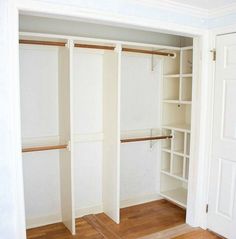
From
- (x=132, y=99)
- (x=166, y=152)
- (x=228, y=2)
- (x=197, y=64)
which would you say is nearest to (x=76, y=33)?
(x=132, y=99)

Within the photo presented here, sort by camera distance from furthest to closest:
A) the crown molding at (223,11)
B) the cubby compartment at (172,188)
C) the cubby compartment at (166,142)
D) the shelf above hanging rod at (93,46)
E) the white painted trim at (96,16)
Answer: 1. the cubby compartment at (166,142)
2. the cubby compartment at (172,188)
3. the shelf above hanging rod at (93,46)
4. the crown molding at (223,11)
5. the white painted trim at (96,16)

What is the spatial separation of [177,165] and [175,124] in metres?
0.57

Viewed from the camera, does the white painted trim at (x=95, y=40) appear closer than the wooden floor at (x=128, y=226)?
Yes

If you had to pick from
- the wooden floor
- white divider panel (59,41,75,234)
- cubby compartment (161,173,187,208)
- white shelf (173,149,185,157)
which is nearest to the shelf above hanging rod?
white divider panel (59,41,75,234)

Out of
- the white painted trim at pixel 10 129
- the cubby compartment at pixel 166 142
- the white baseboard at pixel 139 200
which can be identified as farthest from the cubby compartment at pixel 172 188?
the white painted trim at pixel 10 129

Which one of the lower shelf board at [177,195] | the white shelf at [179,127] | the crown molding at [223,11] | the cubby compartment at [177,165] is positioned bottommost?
the lower shelf board at [177,195]

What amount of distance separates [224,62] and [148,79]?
115cm

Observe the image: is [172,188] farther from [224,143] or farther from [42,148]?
[42,148]

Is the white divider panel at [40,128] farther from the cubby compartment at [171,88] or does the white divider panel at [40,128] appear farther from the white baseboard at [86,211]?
the cubby compartment at [171,88]

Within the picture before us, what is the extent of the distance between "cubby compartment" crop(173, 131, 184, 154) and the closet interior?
1 cm

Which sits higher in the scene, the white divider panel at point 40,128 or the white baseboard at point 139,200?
the white divider panel at point 40,128

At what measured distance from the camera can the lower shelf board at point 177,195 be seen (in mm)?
3587

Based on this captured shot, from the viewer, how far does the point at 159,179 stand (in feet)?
12.9

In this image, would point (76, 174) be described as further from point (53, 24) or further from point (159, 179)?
point (53, 24)
